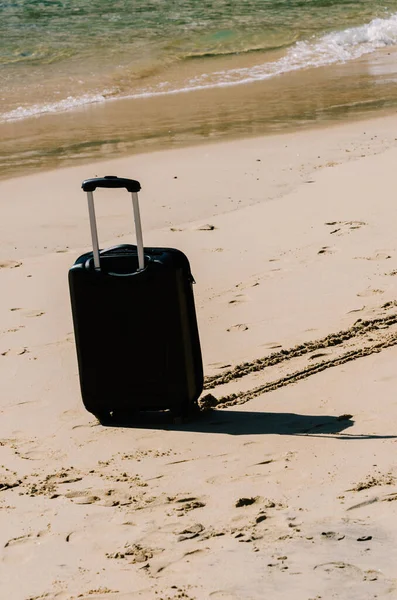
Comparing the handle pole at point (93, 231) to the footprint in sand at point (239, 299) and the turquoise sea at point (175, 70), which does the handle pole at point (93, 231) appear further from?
the turquoise sea at point (175, 70)

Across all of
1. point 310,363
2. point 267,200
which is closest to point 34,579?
point 310,363

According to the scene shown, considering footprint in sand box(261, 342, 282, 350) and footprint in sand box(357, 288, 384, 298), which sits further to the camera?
footprint in sand box(357, 288, 384, 298)

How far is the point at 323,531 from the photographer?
3.19 metres

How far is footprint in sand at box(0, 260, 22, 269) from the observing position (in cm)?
682

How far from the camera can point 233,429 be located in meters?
4.24

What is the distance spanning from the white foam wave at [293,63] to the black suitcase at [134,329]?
1032 centimetres

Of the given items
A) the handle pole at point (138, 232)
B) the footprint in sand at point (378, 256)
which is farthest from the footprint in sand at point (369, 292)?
the handle pole at point (138, 232)

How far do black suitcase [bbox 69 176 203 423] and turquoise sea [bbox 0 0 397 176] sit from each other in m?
6.13

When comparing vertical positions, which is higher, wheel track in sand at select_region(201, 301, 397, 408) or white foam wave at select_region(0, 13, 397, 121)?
white foam wave at select_region(0, 13, 397, 121)

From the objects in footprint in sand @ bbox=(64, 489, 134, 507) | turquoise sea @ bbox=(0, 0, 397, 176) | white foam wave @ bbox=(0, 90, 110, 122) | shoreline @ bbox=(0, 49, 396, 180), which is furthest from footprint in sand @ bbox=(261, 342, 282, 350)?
white foam wave @ bbox=(0, 90, 110, 122)

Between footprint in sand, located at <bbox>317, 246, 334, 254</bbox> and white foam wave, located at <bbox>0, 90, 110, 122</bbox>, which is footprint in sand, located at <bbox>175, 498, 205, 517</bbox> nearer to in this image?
footprint in sand, located at <bbox>317, 246, 334, 254</bbox>

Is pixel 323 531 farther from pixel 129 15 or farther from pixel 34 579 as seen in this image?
pixel 129 15

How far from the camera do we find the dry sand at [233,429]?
3088 millimetres

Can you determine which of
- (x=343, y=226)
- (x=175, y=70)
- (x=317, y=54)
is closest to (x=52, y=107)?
(x=175, y=70)
